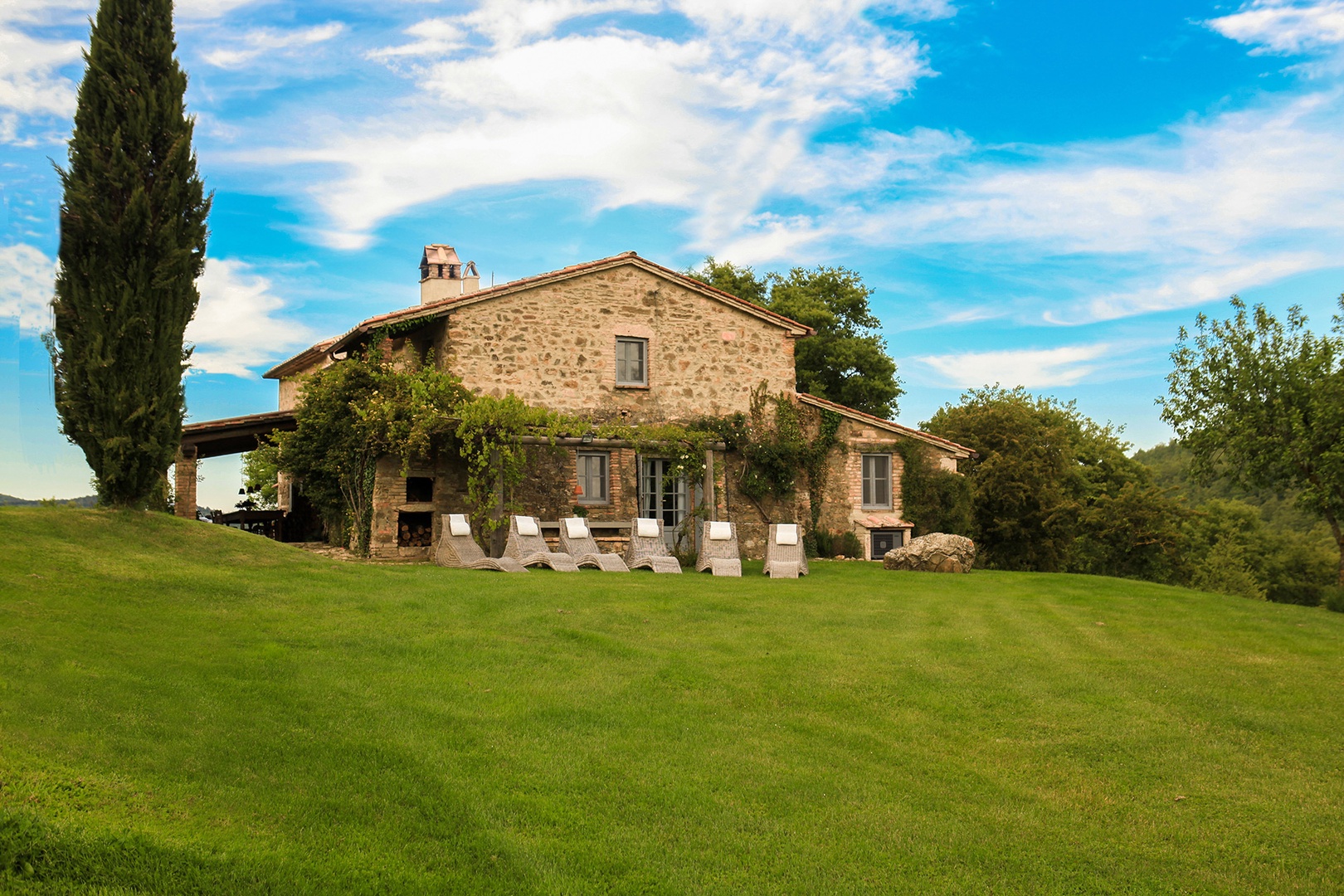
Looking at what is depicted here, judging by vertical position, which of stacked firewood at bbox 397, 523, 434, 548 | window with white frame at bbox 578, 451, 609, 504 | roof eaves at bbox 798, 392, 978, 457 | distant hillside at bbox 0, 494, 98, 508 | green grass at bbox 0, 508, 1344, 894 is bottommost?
green grass at bbox 0, 508, 1344, 894

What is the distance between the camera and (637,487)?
1925 centimetres

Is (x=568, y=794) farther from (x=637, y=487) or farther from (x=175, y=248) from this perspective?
(x=637, y=487)

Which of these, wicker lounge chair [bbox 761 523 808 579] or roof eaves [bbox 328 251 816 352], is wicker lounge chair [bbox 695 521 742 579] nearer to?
wicker lounge chair [bbox 761 523 808 579]

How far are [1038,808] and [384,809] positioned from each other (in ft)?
12.3

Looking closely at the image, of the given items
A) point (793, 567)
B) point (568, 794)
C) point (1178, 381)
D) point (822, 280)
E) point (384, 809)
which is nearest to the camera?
point (384, 809)

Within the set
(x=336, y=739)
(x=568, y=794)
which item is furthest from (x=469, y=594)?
(x=568, y=794)

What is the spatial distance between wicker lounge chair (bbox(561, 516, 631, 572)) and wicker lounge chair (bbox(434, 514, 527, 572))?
1.01m

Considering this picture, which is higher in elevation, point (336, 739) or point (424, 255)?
point (424, 255)

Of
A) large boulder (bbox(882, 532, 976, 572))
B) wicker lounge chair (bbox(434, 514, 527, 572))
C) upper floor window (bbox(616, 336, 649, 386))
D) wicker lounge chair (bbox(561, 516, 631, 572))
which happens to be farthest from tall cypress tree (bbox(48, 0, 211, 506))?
large boulder (bbox(882, 532, 976, 572))

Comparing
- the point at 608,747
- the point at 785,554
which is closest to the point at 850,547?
the point at 785,554

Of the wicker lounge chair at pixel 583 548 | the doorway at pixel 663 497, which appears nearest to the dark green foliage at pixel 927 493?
the doorway at pixel 663 497

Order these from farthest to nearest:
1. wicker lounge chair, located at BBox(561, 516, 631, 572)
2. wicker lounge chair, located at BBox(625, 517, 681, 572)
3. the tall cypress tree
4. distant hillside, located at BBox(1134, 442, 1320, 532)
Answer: distant hillside, located at BBox(1134, 442, 1320, 532), wicker lounge chair, located at BBox(625, 517, 681, 572), wicker lounge chair, located at BBox(561, 516, 631, 572), the tall cypress tree

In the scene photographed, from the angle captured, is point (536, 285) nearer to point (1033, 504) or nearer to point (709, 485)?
point (709, 485)

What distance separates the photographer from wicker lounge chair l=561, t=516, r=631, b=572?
15750mm
